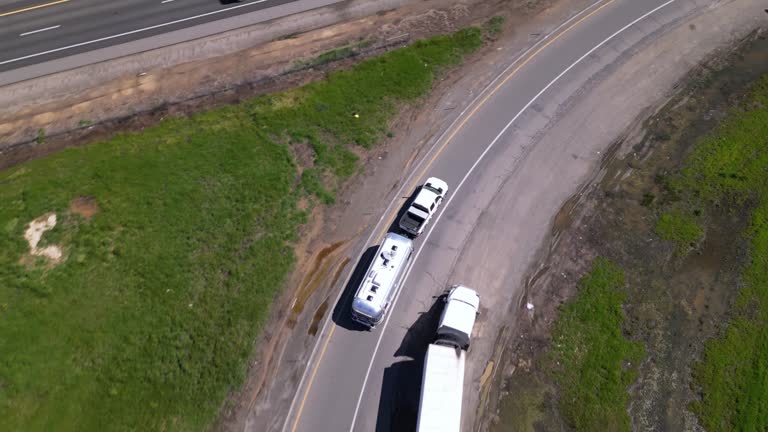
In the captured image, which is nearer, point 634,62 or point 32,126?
point 32,126

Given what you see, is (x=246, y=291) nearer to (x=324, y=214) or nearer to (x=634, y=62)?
(x=324, y=214)

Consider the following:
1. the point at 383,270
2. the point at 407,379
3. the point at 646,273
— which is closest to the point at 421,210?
the point at 383,270

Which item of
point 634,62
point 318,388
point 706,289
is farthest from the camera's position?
point 634,62

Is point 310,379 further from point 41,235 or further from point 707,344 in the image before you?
point 707,344

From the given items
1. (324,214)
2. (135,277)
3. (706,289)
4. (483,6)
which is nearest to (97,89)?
(135,277)

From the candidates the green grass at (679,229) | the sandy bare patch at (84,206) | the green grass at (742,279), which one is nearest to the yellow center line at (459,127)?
the green grass at (742,279)

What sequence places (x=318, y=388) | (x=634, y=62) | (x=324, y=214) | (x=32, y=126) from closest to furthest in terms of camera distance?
(x=318, y=388) → (x=324, y=214) → (x=32, y=126) → (x=634, y=62)
